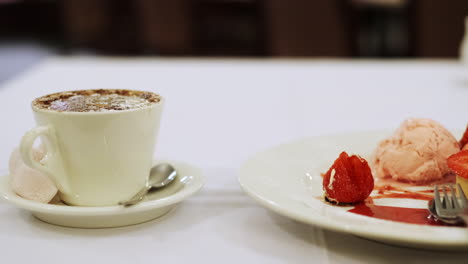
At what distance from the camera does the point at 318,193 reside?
0.71 meters

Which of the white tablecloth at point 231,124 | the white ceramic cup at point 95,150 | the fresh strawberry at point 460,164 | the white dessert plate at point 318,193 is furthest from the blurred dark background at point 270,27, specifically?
the white ceramic cup at point 95,150

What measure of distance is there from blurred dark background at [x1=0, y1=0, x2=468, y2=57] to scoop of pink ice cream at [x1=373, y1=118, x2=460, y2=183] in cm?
234

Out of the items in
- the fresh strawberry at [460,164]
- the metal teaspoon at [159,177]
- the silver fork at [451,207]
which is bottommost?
the silver fork at [451,207]

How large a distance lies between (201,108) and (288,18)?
2.09 m

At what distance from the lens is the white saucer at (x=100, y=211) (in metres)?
0.63

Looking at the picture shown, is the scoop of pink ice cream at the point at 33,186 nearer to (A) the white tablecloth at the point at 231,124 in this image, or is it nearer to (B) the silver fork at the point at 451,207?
(A) the white tablecloth at the point at 231,124

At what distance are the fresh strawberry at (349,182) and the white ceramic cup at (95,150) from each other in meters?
0.22

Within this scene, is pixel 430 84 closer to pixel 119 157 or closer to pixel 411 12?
pixel 119 157

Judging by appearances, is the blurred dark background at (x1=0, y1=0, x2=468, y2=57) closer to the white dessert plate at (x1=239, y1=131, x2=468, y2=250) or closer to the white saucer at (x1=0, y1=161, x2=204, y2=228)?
the white dessert plate at (x1=239, y1=131, x2=468, y2=250)

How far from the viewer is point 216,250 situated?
617 mm

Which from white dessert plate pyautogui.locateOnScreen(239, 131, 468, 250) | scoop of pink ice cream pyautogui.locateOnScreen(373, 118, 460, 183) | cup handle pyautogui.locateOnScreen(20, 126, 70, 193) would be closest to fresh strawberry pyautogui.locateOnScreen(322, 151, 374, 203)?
white dessert plate pyautogui.locateOnScreen(239, 131, 468, 250)

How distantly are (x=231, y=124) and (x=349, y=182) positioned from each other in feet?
1.89

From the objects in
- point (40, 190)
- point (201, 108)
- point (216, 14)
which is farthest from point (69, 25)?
point (40, 190)

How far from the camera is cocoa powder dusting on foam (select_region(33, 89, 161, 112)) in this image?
666 mm
